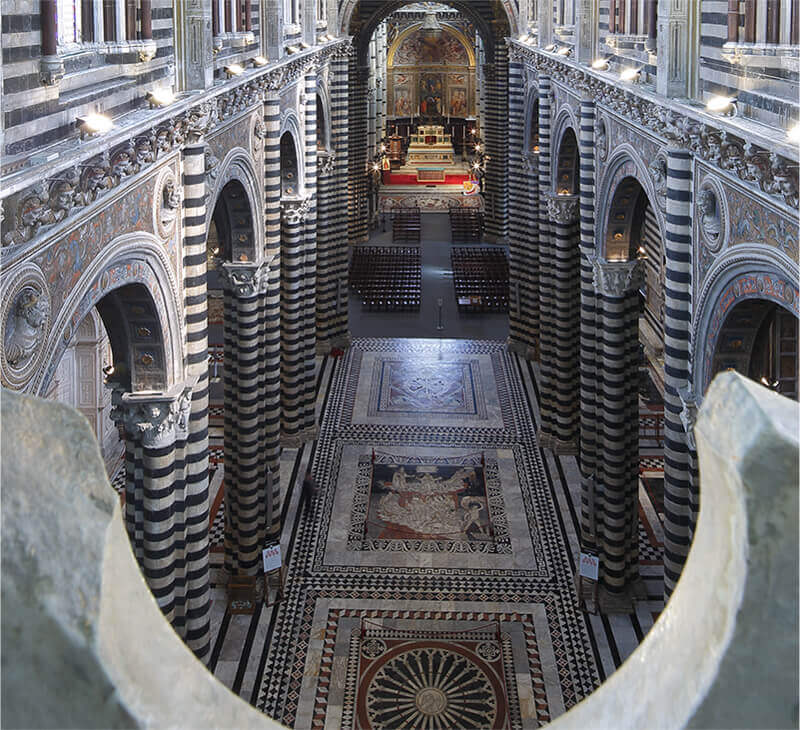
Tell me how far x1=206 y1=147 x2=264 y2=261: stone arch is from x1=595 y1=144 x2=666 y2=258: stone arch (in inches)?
219

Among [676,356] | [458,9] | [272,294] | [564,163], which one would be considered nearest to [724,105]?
[676,356]

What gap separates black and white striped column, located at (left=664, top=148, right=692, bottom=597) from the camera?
38.0ft

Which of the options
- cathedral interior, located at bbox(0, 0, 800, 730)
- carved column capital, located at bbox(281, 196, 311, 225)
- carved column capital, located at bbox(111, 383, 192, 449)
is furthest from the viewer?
carved column capital, located at bbox(281, 196, 311, 225)

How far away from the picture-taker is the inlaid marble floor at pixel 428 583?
44.1ft

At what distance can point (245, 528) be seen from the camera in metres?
16.0

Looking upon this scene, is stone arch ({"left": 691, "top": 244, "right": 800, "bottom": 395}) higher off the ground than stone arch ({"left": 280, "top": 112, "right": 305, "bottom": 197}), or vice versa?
stone arch ({"left": 280, "top": 112, "right": 305, "bottom": 197})

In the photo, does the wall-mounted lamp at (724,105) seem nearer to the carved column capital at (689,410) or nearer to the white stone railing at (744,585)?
the carved column capital at (689,410)

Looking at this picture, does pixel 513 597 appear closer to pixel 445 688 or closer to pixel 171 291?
pixel 445 688

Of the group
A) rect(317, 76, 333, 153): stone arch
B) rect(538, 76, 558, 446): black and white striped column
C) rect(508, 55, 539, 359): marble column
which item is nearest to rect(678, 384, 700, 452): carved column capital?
rect(538, 76, 558, 446): black and white striped column

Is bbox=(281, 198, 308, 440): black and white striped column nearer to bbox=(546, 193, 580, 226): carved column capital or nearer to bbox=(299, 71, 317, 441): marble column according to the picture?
bbox=(299, 71, 317, 441): marble column

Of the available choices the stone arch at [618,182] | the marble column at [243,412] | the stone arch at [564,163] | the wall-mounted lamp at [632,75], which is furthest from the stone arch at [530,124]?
the marble column at [243,412]

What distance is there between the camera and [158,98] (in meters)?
10.1

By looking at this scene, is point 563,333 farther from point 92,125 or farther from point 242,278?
point 92,125

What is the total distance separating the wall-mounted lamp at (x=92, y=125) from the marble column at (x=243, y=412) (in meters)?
7.54
